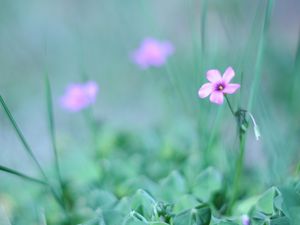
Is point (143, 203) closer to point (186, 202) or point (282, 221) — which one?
point (186, 202)

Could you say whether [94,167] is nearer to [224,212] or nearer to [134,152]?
[134,152]

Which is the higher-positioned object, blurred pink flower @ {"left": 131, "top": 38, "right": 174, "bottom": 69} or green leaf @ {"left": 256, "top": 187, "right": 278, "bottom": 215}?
blurred pink flower @ {"left": 131, "top": 38, "right": 174, "bottom": 69}

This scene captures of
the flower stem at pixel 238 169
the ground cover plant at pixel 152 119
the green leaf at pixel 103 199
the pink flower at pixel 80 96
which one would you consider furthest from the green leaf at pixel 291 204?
the pink flower at pixel 80 96

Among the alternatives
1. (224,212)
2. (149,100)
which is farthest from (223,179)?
(149,100)

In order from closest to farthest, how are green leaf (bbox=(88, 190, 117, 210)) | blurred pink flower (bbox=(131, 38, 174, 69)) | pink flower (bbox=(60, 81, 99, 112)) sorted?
green leaf (bbox=(88, 190, 117, 210))
pink flower (bbox=(60, 81, 99, 112))
blurred pink flower (bbox=(131, 38, 174, 69))

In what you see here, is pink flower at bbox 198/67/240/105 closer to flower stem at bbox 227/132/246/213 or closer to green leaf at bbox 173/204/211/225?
flower stem at bbox 227/132/246/213

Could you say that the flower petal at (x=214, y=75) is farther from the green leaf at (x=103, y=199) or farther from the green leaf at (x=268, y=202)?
the green leaf at (x=103, y=199)

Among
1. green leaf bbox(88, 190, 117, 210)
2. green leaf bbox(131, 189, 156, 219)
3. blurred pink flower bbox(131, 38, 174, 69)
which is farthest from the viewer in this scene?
blurred pink flower bbox(131, 38, 174, 69)

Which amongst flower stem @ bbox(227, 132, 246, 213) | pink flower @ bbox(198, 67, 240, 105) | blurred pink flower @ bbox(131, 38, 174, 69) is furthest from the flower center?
blurred pink flower @ bbox(131, 38, 174, 69)

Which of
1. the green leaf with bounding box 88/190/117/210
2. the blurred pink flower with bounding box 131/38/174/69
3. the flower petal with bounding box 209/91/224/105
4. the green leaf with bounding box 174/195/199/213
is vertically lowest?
the green leaf with bounding box 88/190/117/210
